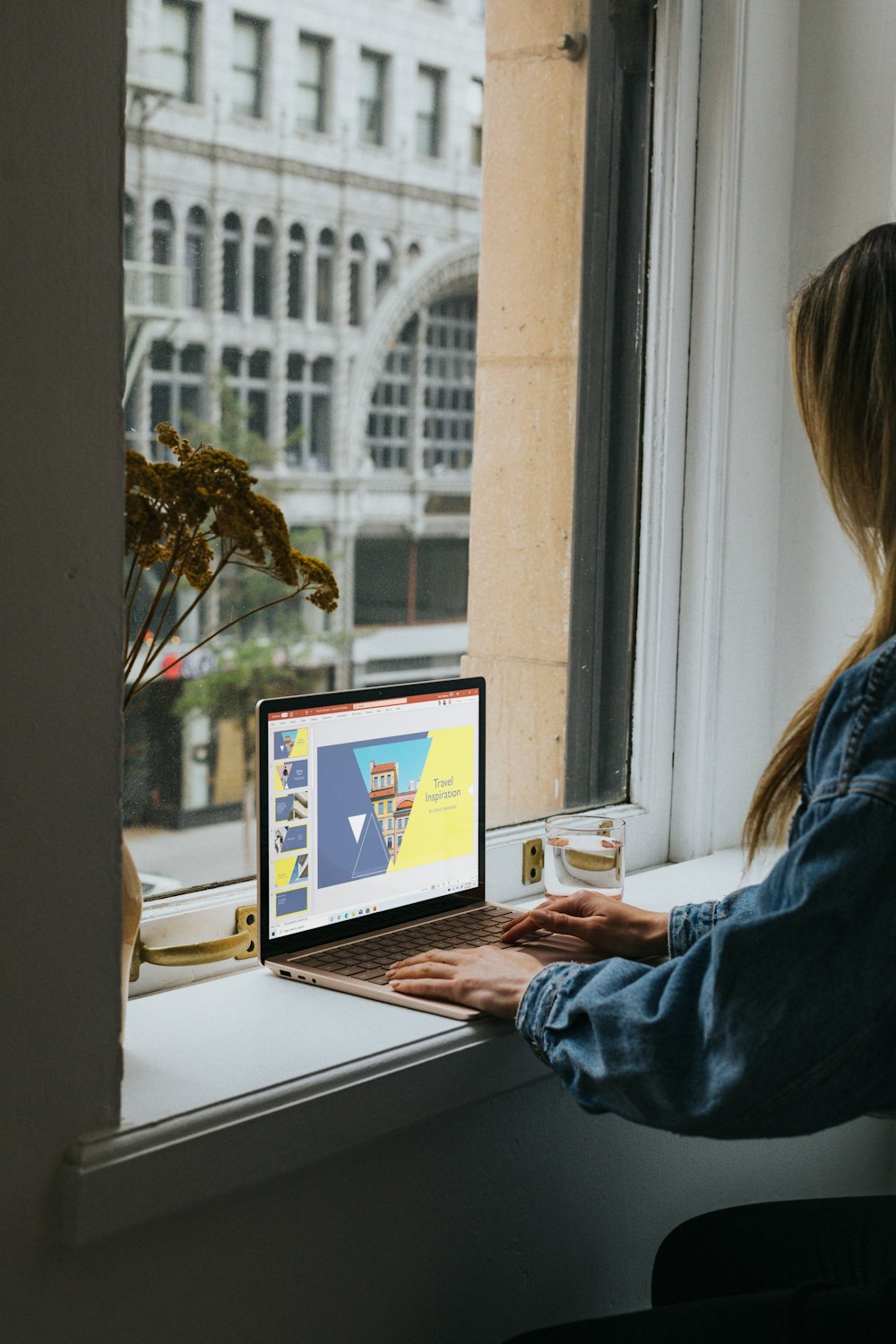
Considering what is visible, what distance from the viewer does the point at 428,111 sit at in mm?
1743

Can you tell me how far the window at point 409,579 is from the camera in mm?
1743

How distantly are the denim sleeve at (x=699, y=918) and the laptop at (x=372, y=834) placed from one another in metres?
0.11

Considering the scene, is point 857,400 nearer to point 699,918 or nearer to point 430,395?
point 699,918

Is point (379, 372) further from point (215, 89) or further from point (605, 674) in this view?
point (605, 674)

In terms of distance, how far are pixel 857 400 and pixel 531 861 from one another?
846mm

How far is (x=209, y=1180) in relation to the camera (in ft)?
3.33

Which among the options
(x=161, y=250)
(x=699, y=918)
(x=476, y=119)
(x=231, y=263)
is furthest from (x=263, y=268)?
(x=699, y=918)

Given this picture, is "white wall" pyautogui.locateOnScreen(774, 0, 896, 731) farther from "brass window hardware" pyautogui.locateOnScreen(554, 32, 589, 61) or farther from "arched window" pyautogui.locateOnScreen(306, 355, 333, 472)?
"arched window" pyautogui.locateOnScreen(306, 355, 333, 472)

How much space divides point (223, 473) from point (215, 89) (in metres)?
0.60

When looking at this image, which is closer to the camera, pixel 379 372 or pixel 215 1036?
pixel 215 1036

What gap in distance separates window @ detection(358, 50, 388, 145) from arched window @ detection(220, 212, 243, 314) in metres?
0.25

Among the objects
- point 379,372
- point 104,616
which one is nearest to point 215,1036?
point 104,616

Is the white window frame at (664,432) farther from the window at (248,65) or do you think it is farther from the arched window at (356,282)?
the window at (248,65)

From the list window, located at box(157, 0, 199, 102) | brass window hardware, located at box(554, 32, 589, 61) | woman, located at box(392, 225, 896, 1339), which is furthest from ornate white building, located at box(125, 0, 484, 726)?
woman, located at box(392, 225, 896, 1339)
